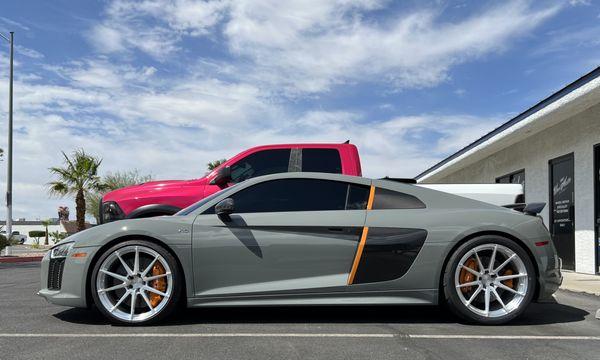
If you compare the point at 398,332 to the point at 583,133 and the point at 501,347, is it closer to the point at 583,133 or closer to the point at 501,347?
the point at 501,347

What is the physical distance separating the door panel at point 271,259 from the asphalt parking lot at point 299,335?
0.35 m

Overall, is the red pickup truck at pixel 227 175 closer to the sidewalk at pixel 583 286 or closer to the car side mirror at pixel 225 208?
the car side mirror at pixel 225 208

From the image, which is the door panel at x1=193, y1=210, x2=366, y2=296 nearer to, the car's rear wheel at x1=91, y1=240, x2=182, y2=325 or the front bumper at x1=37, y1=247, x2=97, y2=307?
the car's rear wheel at x1=91, y1=240, x2=182, y2=325

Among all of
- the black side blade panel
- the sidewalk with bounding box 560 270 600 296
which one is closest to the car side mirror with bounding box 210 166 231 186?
the black side blade panel

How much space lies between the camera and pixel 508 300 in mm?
4824

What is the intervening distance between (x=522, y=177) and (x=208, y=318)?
11.9m

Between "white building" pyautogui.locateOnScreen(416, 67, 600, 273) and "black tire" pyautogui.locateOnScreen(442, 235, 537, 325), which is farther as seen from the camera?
"white building" pyautogui.locateOnScreen(416, 67, 600, 273)

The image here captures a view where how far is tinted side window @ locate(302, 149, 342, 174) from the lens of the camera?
7.22 m

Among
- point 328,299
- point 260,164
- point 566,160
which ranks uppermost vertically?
point 566,160

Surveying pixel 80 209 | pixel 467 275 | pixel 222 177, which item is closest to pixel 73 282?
pixel 222 177

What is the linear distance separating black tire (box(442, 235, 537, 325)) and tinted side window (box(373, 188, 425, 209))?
54 centimetres

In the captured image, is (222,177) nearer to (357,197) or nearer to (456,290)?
(357,197)

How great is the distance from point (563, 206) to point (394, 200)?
337 inches

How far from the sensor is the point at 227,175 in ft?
→ 22.7
